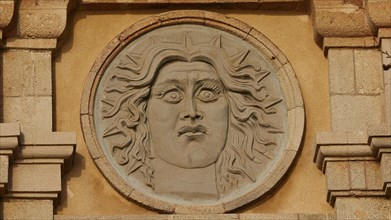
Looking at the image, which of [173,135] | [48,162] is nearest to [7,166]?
[48,162]

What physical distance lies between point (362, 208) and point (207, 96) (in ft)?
6.28

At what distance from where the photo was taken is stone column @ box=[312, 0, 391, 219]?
781 inches

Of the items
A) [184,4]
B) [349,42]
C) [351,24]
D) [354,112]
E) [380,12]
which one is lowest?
[354,112]

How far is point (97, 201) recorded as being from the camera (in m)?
20.0

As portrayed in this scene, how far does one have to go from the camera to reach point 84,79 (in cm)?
2048

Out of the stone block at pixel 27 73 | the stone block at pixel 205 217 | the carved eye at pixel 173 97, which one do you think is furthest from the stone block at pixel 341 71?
the stone block at pixel 27 73

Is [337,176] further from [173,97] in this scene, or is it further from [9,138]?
[9,138]

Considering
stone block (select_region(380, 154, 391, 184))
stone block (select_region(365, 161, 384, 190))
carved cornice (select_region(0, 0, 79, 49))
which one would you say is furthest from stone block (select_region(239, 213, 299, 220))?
carved cornice (select_region(0, 0, 79, 49))

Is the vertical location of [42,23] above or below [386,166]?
above

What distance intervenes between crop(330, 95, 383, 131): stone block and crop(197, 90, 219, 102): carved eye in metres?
1.14

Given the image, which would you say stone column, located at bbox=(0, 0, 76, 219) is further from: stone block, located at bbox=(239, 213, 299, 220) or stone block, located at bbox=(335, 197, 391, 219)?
stone block, located at bbox=(335, 197, 391, 219)

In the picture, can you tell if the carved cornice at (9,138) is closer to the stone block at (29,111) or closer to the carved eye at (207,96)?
the stone block at (29,111)

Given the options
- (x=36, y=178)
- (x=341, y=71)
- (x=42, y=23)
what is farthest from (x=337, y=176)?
(x=42, y=23)

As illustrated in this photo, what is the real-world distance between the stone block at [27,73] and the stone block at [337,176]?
9.21 ft
